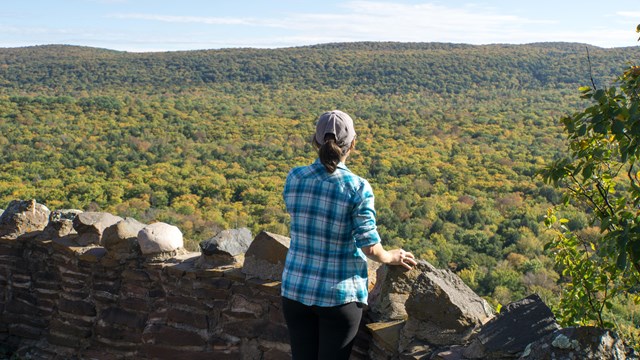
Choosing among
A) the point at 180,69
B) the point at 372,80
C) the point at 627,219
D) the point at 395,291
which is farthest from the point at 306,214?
the point at 180,69

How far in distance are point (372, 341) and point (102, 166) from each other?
21.6 metres

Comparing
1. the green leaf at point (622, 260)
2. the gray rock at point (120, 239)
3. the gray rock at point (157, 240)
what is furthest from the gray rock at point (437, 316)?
the gray rock at point (120, 239)

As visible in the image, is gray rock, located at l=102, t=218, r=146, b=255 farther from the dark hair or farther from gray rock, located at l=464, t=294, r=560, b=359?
gray rock, located at l=464, t=294, r=560, b=359

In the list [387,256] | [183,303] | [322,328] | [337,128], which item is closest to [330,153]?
[337,128]

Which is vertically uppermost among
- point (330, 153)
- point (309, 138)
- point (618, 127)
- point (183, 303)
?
point (618, 127)

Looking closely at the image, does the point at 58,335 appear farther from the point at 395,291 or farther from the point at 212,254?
the point at 395,291

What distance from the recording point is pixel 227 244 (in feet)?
12.0

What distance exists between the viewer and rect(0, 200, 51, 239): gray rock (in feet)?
14.7

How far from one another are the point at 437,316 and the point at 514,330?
1.37 ft

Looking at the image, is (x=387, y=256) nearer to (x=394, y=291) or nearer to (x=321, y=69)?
(x=394, y=291)

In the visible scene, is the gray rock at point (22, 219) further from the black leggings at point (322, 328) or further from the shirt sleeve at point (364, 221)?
the shirt sleeve at point (364, 221)

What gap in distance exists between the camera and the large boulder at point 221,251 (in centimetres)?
363

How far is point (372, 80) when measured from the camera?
56219 mm

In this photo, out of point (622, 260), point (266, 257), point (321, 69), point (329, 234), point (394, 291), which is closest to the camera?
point (622, 260)
